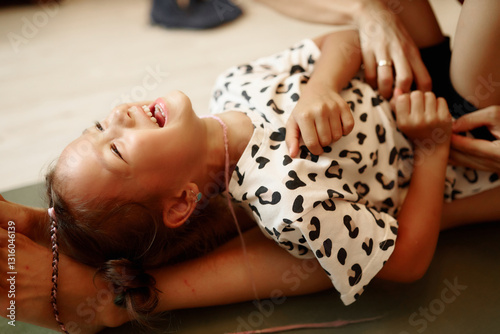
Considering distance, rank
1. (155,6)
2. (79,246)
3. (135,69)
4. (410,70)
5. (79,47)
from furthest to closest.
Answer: (155,6)
(79,47)
(135,69)
(410,70)
(79,246)

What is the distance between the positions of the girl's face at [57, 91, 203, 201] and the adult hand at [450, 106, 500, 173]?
0.57 metres

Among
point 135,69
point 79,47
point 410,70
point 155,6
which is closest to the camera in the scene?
point 410,70

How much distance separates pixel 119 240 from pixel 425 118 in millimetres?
673

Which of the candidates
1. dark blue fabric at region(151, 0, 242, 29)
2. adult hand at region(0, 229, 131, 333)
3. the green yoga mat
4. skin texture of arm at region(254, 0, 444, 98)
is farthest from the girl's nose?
dark blue fabric at region(151, 0, 242, 29)

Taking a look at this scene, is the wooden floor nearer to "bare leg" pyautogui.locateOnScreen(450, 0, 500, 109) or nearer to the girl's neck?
the girl's neck

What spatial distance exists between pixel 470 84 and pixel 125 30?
1701mm

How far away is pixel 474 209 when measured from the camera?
1.03 m

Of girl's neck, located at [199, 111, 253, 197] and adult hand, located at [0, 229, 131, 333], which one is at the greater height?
girl's neck, located at [199, 111, 253, 197]

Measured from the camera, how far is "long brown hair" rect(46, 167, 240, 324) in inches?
33.2

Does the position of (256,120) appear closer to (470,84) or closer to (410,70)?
(410,70)

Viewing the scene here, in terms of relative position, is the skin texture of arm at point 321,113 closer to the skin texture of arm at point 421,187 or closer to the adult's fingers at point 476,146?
the skin texture of arm at point 421,187

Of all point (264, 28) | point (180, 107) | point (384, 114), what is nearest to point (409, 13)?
point (384, 114)

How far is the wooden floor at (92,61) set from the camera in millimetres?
1561

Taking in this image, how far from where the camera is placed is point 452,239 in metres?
1.05
